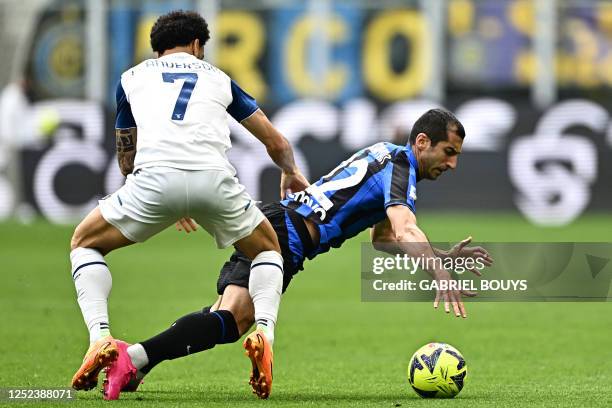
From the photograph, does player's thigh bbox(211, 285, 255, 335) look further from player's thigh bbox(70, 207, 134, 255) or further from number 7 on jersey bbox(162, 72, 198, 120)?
number 7 on jersey bbox(162, 72, 198, 120)

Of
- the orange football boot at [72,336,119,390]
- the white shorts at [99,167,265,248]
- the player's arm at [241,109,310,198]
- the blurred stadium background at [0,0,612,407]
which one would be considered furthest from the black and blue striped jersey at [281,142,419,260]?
the orange football boot at [72,336,119,390]

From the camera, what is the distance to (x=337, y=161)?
79.9 feet

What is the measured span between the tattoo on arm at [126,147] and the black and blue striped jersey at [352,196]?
1034mm

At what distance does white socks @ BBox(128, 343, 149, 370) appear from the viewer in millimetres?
7559

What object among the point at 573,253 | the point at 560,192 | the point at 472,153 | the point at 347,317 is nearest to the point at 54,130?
the point at 472,153

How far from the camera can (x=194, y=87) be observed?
7453 millimetres

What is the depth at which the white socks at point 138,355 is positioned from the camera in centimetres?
756

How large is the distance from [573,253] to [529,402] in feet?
4.89

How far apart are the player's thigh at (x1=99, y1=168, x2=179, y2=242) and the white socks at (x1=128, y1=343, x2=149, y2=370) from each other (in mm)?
621

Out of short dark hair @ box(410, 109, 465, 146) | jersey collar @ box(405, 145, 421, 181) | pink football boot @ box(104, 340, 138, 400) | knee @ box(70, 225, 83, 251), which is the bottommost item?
pink football boot @ box(104, 340, 138, 400)

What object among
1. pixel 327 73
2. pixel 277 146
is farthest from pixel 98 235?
pixel 327 73

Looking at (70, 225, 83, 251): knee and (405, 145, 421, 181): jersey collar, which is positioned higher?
(405, 145, 421, 181): jersey collar

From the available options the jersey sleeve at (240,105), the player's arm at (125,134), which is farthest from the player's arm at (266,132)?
the player's arm at (125,134)

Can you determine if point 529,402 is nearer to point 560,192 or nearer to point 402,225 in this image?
point 402,225
